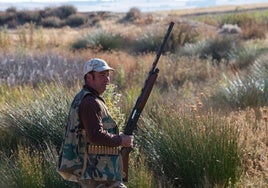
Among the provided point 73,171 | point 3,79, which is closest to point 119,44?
point 3,79

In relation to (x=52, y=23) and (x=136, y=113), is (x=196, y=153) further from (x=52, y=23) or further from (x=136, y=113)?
(x=52, y=23)

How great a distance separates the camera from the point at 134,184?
19.9 ft

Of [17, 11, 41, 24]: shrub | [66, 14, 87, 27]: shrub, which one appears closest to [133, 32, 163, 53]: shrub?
[66, 14, 87, 27]: shrub

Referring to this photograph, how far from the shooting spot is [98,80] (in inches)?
197

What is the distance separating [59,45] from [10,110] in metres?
19.6

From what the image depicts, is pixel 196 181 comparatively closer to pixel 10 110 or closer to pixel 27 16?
pixel 10 110

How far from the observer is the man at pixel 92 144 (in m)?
4.90

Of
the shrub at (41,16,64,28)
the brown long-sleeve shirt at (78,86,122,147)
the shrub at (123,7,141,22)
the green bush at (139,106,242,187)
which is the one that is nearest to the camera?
the brown long-sleeve shirt at (78,86,122,147)

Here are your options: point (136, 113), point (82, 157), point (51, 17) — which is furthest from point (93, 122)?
point (51, 17)

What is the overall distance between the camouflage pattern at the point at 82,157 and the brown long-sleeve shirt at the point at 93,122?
9 cm

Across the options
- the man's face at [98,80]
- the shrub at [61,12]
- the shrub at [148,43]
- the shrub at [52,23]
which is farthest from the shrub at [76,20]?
the man's face at [98,80]

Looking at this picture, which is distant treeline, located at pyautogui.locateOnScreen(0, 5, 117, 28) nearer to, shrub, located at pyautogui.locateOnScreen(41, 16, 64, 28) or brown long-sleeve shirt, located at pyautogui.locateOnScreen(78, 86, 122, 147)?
shrub, located at pyautogui.locateOnScreen(41, 16, 64, 28)

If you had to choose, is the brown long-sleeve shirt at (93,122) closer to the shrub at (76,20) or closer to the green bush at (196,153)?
the green bush at (196,153)

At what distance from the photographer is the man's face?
4992 mm
